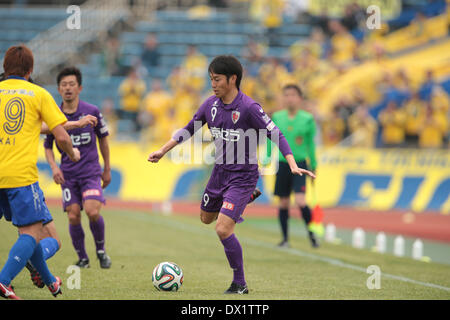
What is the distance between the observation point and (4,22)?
1216 inches

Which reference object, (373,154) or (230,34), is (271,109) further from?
(230,34)

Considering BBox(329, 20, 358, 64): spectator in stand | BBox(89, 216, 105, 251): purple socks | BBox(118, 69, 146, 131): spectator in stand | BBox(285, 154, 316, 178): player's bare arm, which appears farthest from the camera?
BBox(329, 20, 358, 64): spectator in stand

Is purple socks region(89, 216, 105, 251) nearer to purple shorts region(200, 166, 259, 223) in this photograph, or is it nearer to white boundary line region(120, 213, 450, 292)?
purple shorts region(200, 166, 259, 223)

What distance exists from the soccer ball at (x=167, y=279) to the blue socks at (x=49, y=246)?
1.09m

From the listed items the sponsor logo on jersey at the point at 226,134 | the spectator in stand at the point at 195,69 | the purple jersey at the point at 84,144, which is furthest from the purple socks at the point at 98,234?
the spectator in stand at the point at 195,69

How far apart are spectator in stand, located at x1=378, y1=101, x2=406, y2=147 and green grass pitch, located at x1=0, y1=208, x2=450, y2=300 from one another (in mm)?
8015

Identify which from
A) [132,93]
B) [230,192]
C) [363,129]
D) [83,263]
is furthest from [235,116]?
[132,93]

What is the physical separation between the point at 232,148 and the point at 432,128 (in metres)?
15.7

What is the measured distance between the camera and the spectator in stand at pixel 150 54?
2775 centimetres

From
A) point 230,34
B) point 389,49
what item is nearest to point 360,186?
point 389,49

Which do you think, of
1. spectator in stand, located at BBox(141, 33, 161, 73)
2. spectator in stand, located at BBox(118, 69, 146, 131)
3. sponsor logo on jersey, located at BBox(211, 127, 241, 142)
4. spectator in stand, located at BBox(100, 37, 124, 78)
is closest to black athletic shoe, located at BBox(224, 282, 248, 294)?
sponsor logo on jersey, located at BBox(211, 127, 241, 142)

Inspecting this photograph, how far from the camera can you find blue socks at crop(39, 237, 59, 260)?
775 centimetres

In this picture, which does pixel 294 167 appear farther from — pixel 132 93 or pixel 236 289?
pixel 132 93

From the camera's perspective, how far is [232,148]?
7906mm
